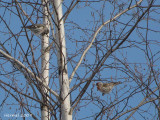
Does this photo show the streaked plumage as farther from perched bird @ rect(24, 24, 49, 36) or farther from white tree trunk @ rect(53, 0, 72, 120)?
white tree trunk @ rect(53, 0, 72, 120)

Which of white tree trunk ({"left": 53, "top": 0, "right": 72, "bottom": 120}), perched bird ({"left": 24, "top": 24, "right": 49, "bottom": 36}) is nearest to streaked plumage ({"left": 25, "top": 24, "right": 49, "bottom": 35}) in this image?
perched bird ({"left": 24, "top": 24, "right": 49, "bottom": 36})

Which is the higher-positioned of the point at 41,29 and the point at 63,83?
the point at 41,29

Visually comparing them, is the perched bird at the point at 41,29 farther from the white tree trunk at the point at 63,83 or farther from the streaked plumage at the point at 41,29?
the white tree trunk at the point at 63,83

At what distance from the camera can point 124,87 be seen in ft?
15.6

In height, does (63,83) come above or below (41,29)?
below

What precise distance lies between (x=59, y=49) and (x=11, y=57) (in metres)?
0.77

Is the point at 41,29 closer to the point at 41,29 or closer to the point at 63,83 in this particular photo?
the point at 41,29

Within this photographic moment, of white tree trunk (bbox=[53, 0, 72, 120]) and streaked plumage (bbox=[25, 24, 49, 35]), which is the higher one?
streaked plumage (bbox=[25, 24, 49, 35])

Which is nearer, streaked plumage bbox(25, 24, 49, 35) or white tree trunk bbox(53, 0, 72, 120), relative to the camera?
white tree trunk bbox(53, 0, 72, 120)

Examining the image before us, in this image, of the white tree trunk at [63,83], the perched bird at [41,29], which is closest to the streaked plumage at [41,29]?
the perched bird at [41,29]

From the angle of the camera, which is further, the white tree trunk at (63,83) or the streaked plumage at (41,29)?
the streaked plumage at (41,29)

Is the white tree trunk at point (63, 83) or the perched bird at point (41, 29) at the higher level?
the perched bird at point (41, 29)

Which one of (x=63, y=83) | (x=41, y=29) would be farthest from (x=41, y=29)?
→ (x=63, y=83)

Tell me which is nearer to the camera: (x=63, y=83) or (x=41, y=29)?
(x=63, y=83)
